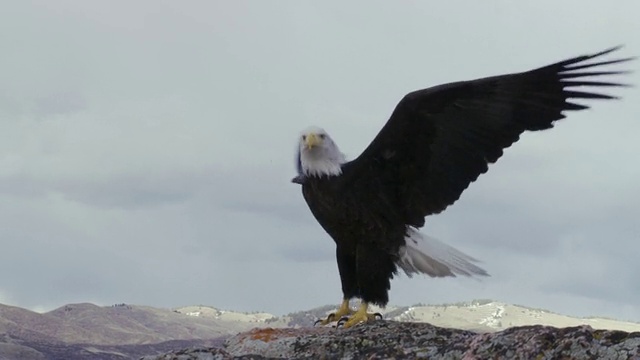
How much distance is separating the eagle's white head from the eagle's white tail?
946mm

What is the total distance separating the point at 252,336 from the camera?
6965 mm

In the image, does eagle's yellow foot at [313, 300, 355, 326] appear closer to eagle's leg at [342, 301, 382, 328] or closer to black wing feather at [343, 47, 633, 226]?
eagle's leg at [342, 301, 382, 328]

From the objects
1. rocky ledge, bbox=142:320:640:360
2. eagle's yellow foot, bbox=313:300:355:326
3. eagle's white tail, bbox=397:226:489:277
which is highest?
eagle's white tail, bbox=397:226:489:277

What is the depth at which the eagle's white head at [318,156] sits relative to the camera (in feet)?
28.9

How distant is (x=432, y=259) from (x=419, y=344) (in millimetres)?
3387

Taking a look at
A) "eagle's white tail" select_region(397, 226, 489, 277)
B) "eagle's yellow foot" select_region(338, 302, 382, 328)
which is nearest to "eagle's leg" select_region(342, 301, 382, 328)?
"eagle's yellow foot" select_region(338, 302, 382, 328)

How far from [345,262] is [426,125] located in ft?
4.80

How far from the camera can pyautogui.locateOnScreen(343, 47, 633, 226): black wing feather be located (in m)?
8.63

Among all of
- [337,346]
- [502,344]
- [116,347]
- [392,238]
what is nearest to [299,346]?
[337,346]

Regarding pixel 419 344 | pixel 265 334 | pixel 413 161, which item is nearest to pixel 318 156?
pixel 413 161

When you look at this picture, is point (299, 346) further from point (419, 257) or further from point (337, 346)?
point (419, 257)


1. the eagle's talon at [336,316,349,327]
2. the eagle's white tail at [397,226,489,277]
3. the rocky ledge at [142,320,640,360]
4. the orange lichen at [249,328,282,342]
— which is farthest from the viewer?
the eagle's white tail at [397,226,489,277]

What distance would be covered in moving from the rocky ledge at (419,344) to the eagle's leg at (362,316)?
81 cm

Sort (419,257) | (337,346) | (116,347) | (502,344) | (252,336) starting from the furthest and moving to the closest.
→ (116,347) → (419,257) → (252,336) → (337,346) → (502,344)
